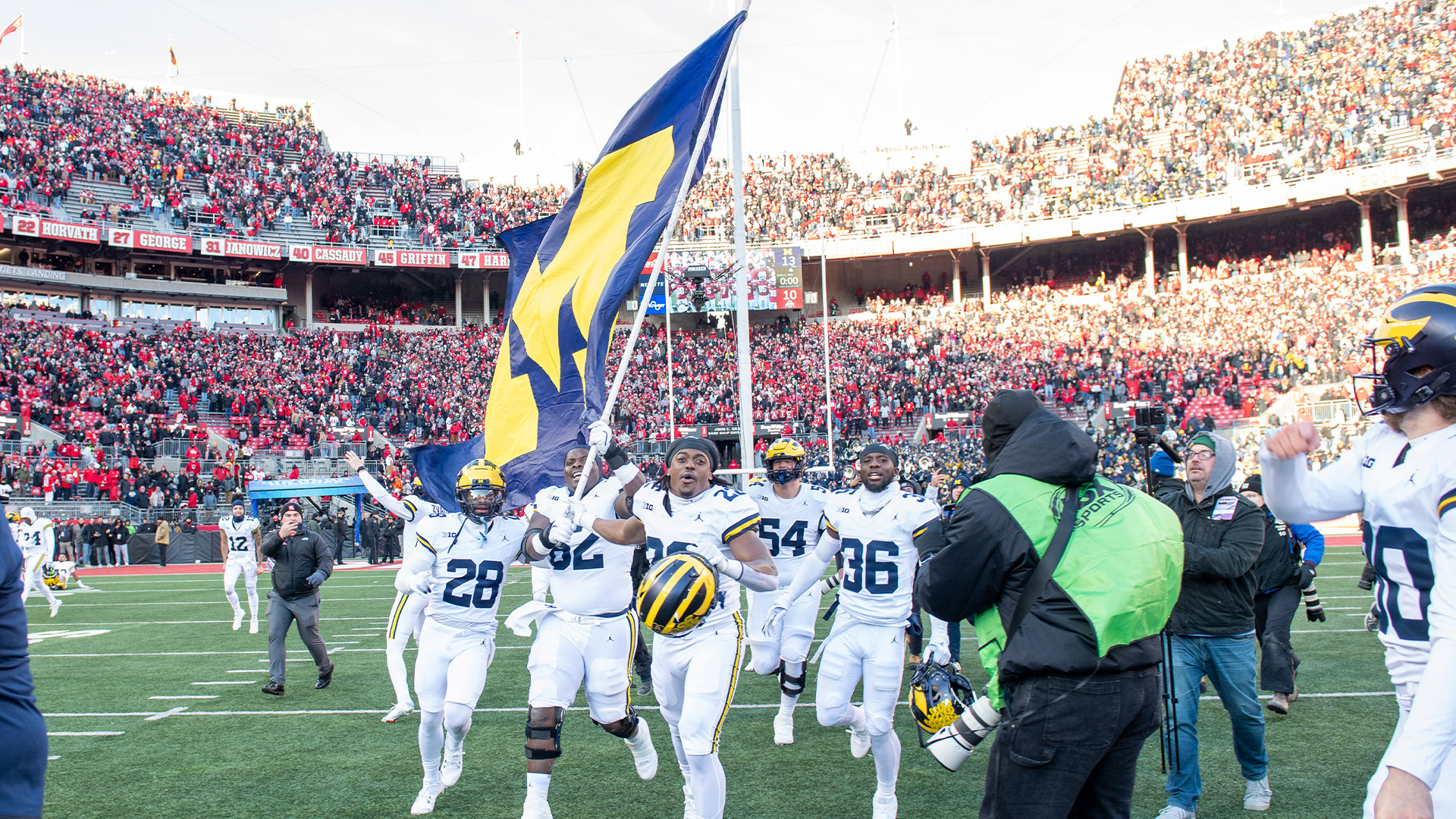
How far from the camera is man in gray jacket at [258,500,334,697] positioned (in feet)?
33.1

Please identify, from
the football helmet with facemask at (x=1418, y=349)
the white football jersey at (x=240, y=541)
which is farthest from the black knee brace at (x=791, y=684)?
the white football jersey at (x=240, y=541)

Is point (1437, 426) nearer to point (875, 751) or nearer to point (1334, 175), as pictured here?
point (875, 751)

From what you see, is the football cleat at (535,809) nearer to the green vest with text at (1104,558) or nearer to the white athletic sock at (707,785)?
the white athletic sock at (707,785)

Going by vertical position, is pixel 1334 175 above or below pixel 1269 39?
below

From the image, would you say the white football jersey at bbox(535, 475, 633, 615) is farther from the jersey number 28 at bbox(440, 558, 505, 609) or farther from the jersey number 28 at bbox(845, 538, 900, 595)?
the jersey number 28 at bbox(845, 538, 900, 595)

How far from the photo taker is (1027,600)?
3027 mm

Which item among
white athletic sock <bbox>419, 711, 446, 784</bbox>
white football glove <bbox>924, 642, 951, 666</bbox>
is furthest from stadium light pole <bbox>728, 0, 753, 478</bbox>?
white football glove <bbox>924, 642, 951, 666</bbox>

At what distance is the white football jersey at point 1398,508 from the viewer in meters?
3.00

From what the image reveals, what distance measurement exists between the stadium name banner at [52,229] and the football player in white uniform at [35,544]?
83.7 ft

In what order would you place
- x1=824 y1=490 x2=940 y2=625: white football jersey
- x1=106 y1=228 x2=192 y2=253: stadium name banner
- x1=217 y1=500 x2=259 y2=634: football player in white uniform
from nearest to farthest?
1. x1=824 y1=490 x2=940 y2=625: white football jersey
2. x1=217 y1=500 x2=259 y2=634: football player in white uniform
3. x1=106 y1=228 x2=192 y2=253: stadium name banner

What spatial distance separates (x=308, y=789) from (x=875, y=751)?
12.7 ft

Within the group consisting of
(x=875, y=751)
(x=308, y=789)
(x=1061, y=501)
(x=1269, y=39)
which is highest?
(x=1269, y=39)

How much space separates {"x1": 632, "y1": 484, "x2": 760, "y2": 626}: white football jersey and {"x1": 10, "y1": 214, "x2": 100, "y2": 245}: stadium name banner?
40.6 m

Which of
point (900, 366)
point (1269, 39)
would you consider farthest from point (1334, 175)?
point (900, 366)
